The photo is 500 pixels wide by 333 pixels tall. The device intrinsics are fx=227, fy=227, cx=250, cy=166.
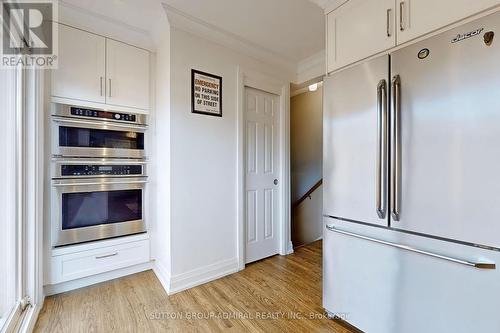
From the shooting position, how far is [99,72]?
2146 millimetres

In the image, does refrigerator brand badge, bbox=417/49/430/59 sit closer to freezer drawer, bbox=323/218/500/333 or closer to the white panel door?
freezer drawer, bbox=323/218/500/333

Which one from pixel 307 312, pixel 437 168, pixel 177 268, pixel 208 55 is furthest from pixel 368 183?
pixel 208 55

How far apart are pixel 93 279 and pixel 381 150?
107 inches

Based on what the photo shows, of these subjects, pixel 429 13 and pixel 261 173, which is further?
pixel 261 173

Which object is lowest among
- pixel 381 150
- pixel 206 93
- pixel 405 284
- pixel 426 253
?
pixel 405 284

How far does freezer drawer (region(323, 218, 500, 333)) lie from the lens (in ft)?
3.51

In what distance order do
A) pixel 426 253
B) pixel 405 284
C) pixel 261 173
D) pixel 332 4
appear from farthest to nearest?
pixel 261 173 → pixel 332 4 → pixel 405 284 → pixel 426 253

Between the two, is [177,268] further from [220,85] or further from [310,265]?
[220,85]

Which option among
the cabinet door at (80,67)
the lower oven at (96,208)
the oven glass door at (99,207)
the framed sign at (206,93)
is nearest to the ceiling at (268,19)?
the framed sign at (206,93)

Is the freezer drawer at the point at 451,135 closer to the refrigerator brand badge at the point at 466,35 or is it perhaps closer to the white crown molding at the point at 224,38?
the refrigerator brand badge at the point at 466,35

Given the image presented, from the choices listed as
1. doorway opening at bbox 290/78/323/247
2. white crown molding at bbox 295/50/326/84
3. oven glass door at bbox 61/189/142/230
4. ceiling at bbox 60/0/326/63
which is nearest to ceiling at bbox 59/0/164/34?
ceiling at bbox 60/0/326/63

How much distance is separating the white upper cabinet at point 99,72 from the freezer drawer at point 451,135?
89.5 inches

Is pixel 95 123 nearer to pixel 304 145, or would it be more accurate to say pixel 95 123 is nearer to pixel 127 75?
pixel 127 75

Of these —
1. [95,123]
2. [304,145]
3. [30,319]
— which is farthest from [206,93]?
[304,145]
